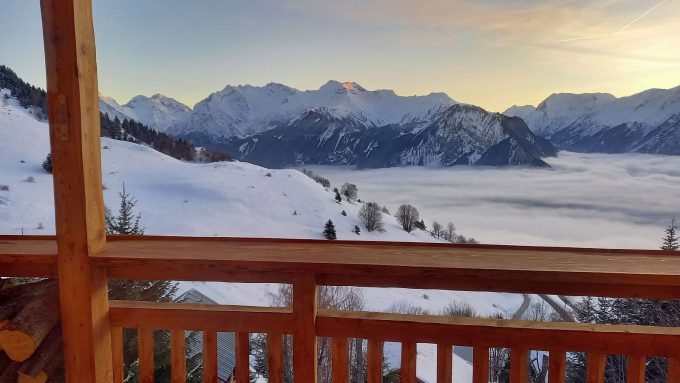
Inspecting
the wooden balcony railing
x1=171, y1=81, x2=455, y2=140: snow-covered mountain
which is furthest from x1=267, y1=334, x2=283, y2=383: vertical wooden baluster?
x1=171, y1=81, x2=455, y2=140: snow-covered mountain

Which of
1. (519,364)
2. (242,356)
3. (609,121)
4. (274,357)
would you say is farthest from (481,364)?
(609,121)

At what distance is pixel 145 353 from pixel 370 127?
2056 mm

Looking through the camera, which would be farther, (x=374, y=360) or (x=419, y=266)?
(x=374, y=360)

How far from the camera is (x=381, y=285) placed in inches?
50.8

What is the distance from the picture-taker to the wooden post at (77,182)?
4.36 ft

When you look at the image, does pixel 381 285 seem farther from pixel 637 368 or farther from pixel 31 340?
pixel 31 340

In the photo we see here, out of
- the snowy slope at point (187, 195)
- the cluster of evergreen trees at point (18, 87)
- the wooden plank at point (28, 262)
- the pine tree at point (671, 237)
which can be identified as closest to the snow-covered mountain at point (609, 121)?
the pine tree at point (671, 237)

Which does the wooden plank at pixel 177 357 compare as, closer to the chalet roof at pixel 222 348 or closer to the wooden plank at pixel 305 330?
the wooden plank at pixel 305 330

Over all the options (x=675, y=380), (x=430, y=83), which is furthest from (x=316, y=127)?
A: (x=675, y=380)

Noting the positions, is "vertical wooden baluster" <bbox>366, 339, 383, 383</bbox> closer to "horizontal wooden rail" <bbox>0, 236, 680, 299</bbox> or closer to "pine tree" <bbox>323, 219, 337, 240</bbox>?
"horizontal wooden rail" <bbox>0, 236, 680, 299</bbox>

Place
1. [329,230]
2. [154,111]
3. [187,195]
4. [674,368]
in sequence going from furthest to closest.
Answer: [187,195] < [154,111] < [329,230] < [674,368]

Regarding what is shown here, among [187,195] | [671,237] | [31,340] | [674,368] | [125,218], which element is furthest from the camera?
[125,218]

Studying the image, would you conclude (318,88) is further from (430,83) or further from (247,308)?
(247,308)

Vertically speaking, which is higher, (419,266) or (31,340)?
(419,266)
